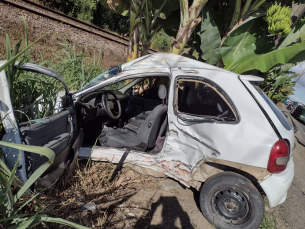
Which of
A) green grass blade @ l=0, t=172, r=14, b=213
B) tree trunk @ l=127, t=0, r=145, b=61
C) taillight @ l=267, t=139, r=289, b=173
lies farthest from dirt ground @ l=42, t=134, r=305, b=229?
tree trunk @ l=127, t=0, r=145, b=61

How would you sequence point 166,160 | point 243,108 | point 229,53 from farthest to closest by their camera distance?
point 229,53 → point 166,160 → point 243,108

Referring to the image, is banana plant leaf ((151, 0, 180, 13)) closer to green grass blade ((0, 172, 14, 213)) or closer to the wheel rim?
the wheel rim

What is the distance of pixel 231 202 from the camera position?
2.49m

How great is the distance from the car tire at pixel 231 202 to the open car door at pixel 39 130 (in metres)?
1.69

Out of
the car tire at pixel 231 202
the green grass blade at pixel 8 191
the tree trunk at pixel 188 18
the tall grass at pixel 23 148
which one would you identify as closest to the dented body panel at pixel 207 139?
the car tire at pixel 231 202

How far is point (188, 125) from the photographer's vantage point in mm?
2523

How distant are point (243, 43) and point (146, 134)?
11.2 ft

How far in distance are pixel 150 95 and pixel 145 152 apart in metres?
1.64

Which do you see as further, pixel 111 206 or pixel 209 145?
pixel 111 206

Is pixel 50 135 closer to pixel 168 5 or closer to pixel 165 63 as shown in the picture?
pixel 165 63

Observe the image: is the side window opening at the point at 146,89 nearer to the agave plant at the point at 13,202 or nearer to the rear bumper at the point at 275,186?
the rear bumper at the point at 275,186

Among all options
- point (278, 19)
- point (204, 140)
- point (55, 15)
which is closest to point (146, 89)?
point (204, 140)

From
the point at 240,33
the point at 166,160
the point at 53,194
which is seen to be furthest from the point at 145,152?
the point at 240,33

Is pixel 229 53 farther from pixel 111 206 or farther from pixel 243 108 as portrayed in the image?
pixel 111 206
